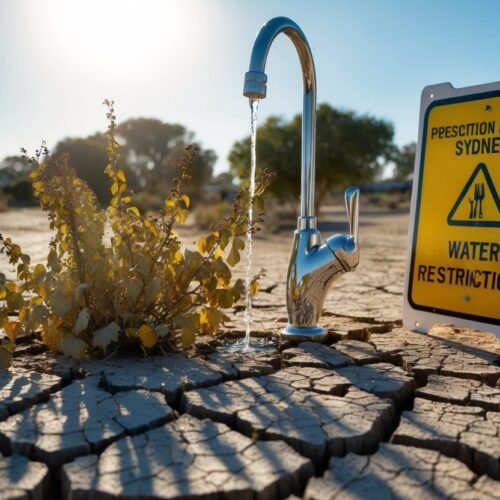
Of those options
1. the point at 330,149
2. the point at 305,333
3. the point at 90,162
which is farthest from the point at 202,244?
the point at 90,162

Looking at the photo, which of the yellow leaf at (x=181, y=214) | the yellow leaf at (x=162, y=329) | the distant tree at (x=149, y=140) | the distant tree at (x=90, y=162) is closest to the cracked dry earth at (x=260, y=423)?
the yellow leaf at (x=162, y=329)

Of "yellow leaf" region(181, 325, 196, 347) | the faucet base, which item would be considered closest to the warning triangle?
the faucet base

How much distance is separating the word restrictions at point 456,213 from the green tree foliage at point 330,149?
17.1 meters

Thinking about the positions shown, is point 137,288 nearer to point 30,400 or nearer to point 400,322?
point 30,400

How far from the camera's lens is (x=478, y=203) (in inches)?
109

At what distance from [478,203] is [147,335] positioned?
5.00 feet

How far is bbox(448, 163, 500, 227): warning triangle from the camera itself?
2.72 m

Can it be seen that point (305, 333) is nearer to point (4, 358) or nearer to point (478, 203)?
point (478, 203)

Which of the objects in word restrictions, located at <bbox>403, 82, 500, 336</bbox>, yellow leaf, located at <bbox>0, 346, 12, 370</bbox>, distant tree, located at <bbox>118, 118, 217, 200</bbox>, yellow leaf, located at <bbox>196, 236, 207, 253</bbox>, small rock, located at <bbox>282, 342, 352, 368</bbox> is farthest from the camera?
distant tree, located at <bbox>118, 118, 217, 200</bbox>

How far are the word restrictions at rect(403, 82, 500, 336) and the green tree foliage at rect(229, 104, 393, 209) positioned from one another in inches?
672

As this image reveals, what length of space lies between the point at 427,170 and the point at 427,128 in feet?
0.65

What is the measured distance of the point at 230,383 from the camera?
7.05 ft

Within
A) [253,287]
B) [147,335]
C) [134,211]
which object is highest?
[134,211]

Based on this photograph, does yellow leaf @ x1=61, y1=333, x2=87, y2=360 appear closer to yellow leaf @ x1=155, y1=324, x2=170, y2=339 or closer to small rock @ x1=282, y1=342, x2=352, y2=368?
yellow leaf @ x1=155, y1=324, x2=170, y2=339
